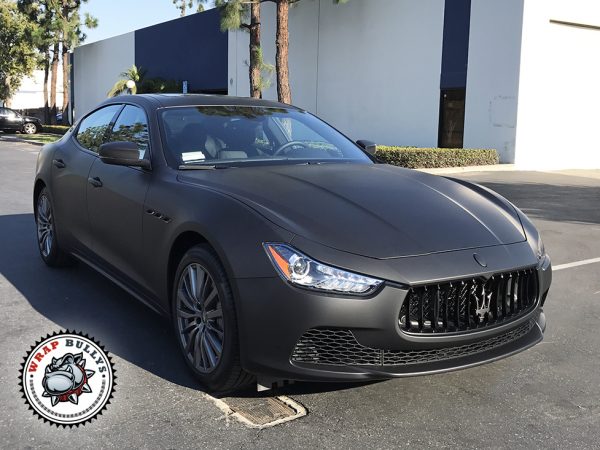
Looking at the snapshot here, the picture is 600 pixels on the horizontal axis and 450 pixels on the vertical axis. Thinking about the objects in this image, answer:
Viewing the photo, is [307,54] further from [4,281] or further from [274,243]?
[274,243]

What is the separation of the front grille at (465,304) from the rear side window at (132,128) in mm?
2148

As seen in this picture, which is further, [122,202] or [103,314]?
[103,314]

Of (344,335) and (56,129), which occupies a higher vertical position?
(56,129)

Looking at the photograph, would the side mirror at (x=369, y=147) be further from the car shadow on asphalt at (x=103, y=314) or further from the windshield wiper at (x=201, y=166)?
the car shadow on asphalt at (x=103, y=314)

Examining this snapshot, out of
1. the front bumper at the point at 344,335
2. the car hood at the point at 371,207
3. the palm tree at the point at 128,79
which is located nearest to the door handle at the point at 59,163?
the car hood at the point at 371,207

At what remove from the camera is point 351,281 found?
9.28ft

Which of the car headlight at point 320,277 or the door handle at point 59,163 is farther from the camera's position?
the door handle at point 59,163

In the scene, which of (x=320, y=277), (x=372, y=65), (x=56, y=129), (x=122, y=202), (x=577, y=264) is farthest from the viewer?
(x=56, y=129)

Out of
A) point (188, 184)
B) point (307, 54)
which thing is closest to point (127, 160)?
point (188, 184)

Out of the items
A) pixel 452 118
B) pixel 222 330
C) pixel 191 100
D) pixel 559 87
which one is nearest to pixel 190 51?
pixel 452 118

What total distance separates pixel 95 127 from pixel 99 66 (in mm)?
41233

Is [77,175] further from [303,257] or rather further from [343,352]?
[343,352]

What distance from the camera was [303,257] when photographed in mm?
2873

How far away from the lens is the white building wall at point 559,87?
63.7 feet
